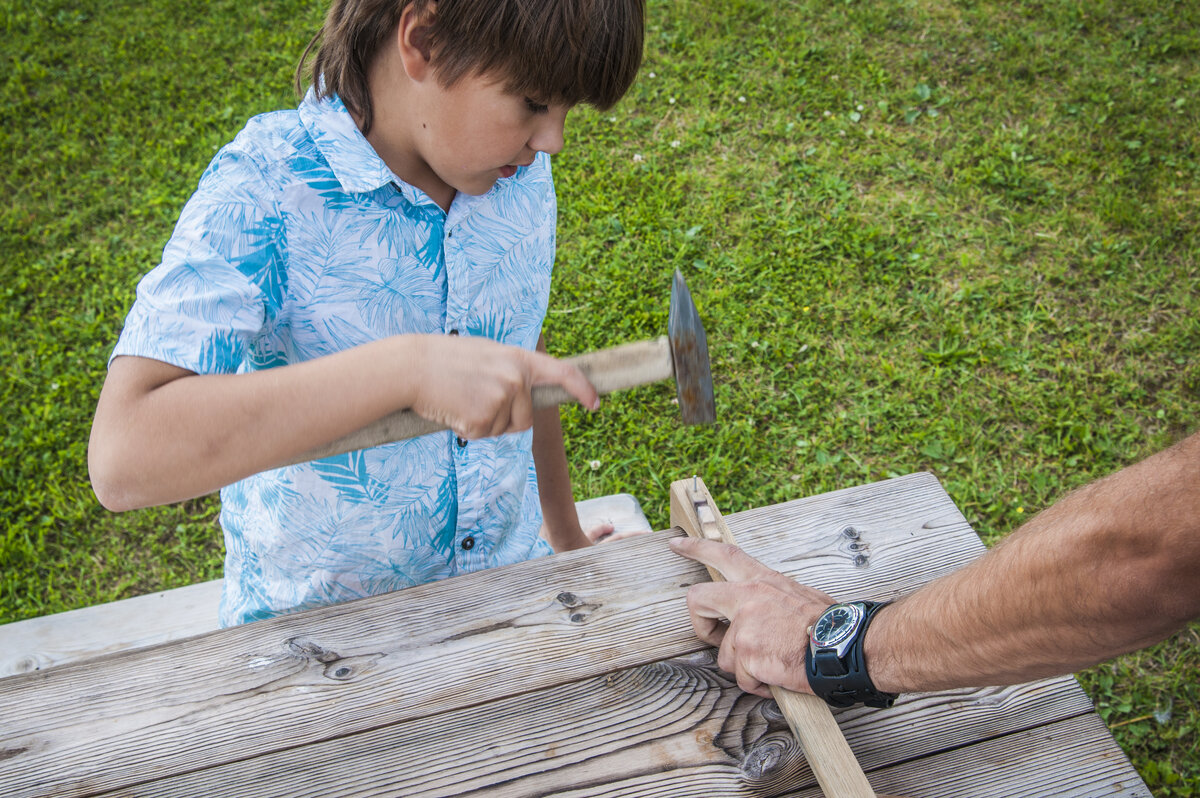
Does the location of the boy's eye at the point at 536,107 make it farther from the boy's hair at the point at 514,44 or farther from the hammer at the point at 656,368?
the hammer at the point at 656,368

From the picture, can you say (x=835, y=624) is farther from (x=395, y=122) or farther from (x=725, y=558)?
(x=395, y=122)

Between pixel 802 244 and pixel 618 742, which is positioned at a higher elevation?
pixel 618 742

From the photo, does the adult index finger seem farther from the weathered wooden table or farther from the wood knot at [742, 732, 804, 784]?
the wood knot at [742, 732, 804, 784]

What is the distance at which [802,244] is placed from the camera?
4473 mm

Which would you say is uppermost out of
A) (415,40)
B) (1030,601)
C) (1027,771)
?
(415,40)

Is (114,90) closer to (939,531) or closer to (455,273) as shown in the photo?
(455,273)

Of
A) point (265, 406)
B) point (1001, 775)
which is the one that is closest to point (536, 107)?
point (265, 406)

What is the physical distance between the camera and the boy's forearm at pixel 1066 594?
Result: 1.22m

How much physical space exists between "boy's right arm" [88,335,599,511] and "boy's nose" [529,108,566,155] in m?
0.42

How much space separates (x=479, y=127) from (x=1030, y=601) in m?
1.32

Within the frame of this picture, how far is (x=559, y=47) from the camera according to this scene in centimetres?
142

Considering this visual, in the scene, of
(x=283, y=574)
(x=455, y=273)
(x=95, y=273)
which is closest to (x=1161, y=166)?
(x=455, y=273)

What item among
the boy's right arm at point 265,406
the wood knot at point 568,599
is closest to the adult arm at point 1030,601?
the wood knot at point 568,599

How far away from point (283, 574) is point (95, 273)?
333 centimetres
